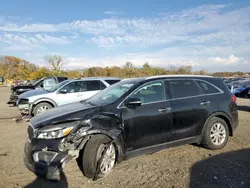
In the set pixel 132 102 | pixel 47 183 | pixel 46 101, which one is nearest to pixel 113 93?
pixel 132 102

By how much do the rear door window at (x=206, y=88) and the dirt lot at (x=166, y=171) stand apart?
1.38 metres

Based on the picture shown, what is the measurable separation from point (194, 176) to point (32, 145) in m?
2.81

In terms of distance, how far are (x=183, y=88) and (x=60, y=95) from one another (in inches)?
222

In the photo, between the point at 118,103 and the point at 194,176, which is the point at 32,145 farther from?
the point at 194,176

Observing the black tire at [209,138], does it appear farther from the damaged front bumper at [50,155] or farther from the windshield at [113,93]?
the damaged front bumper at [50,155]

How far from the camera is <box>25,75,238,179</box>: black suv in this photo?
141 inches

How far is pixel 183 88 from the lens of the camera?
16.3ft

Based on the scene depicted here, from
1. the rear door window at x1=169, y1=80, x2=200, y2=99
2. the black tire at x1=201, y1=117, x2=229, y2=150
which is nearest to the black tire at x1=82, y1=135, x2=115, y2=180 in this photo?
the rear door window at x1=169, y1=80, x2=200, y2=99

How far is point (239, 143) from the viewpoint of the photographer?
5.58m

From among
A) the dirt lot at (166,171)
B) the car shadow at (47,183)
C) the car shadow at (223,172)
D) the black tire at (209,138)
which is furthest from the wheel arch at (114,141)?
the black tire at (209,138)

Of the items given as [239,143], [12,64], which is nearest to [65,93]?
[239,143]

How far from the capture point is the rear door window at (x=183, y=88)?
482 centimetres

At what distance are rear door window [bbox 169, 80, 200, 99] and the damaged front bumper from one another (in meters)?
2.34

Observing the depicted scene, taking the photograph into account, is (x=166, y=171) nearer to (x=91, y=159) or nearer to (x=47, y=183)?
(x=91, y=159)
